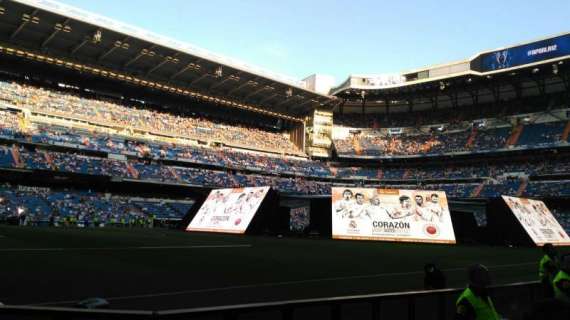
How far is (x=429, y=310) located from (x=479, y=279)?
2.29 meters

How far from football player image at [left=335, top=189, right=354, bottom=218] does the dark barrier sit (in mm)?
23939

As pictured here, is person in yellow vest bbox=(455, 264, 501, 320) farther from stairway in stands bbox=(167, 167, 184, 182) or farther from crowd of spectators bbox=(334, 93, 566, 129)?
crowd of spectators bbox=(334, 93, 566, 129)

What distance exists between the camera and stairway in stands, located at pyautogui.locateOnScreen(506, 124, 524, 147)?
6881 centimetres

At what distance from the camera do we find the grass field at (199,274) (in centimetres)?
966

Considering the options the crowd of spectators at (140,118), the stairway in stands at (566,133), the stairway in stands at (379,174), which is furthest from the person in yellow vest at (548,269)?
the stairway in stands at (379,174)

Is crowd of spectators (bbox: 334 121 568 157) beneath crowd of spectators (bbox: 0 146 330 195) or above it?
above

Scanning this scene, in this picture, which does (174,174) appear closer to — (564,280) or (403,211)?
(403,211)

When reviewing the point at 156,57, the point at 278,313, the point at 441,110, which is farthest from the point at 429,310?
the point at 441,110

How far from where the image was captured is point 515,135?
6994 cm

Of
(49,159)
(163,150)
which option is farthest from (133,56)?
(49,159)

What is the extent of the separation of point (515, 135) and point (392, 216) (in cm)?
4873

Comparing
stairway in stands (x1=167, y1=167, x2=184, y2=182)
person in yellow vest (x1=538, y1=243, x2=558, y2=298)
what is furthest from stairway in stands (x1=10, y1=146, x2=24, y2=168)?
person in yellow vest (x1=538, y1=243, x2=558, y2=298)

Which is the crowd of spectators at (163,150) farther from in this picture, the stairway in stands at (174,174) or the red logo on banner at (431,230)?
the red logo on banner at (431,230)

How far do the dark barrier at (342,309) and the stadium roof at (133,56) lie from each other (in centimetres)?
5287
